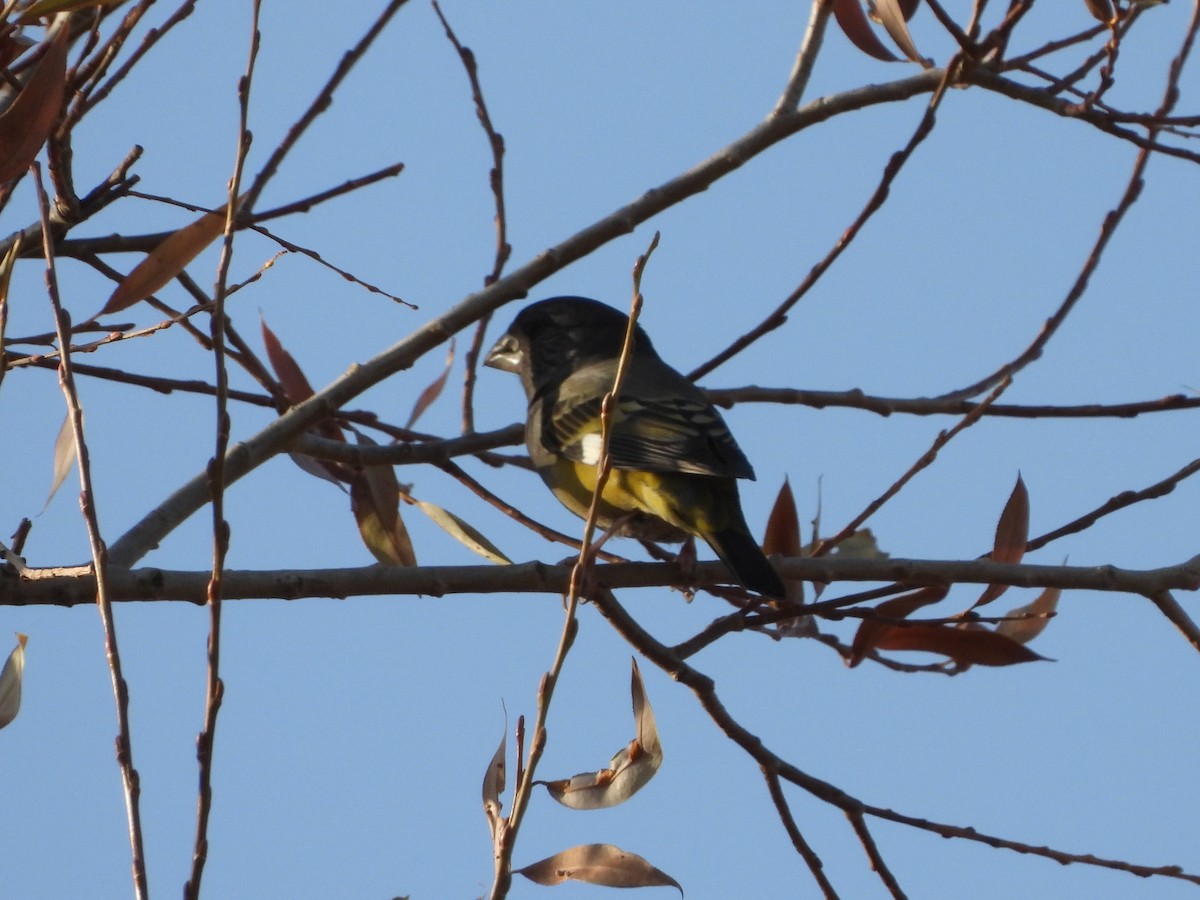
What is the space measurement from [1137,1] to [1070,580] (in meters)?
1.22

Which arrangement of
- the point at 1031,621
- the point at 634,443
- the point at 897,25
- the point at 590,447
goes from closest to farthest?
the point at 897,25 → the point at 1031,621 → the point at 634,443 → the point at 590,447

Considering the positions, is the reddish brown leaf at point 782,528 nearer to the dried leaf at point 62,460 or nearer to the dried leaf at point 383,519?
the dried leaf at point 383,519

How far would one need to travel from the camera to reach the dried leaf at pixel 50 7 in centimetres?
253

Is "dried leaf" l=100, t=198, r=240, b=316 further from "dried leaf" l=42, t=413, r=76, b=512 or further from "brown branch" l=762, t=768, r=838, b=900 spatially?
A: "brown branch" l=762, t=768, r=838, b=900

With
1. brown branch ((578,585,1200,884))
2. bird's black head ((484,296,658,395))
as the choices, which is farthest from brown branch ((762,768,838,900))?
bird's black head ((484,296,658,395))

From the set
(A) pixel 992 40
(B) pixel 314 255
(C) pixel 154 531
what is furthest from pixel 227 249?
(A) pixel 992 40

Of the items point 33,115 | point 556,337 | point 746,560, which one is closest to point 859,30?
point 746,560

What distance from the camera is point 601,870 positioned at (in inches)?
112

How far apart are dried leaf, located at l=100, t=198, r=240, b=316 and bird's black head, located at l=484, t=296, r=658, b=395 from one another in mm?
3400

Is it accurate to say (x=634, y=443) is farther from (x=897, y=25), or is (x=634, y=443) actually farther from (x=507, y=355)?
(x=507, y=355)

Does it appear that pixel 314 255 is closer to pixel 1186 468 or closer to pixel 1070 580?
pixel 1070 580

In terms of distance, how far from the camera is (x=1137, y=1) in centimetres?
314

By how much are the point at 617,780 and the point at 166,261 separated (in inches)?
53.8

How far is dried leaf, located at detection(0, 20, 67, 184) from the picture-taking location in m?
2.52
